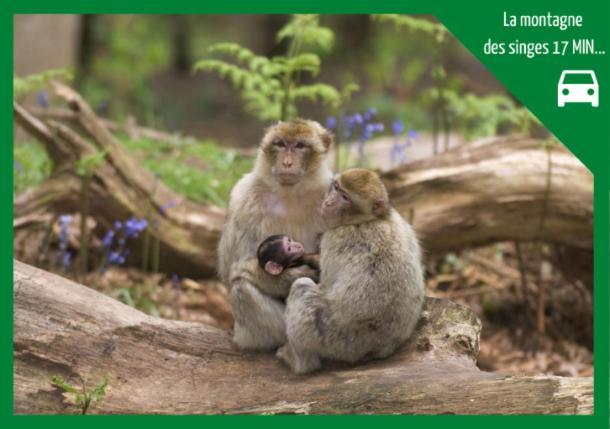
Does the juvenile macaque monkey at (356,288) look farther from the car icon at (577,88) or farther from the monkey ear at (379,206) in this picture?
the car icon at (577,88)

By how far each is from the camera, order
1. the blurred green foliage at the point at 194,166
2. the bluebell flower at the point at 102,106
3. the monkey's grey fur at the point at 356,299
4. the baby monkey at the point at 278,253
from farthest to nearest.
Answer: the blurred green foliage at the point at 194,166
the bluebell flower at the point at 102,106
the baby monkey at the point at 278,253
the monkey's grey fur at the point at 356,299

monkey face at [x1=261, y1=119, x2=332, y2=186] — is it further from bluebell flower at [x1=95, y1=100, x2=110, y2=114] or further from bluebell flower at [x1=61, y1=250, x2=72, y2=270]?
bluebell flower at [x1=95, y1=100, x2=110, y2=114]

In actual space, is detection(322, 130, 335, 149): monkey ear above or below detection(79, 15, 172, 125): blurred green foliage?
below

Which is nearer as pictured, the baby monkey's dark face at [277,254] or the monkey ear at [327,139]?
the baby monkey's dark face at [277,254]

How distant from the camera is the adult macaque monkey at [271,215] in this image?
20.6ft

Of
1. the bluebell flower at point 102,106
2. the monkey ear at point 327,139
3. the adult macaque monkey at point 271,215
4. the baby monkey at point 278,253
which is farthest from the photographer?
the bluebell flower at point 102,106

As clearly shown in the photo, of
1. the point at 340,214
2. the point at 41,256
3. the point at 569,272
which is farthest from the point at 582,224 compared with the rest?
the point at 41,256

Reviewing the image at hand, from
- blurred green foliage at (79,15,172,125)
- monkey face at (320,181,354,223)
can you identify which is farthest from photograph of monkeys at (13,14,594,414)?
blurred green foliage at (79,15,172,125)

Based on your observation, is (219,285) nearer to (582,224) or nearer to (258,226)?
(258,226)

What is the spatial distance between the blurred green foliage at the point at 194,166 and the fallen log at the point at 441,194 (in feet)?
2.37

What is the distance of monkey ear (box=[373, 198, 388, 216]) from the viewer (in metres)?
5.96

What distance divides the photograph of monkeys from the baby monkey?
2cm

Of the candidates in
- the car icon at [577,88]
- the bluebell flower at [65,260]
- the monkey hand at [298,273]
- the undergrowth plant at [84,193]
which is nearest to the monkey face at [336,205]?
the monkey hand at [298,273]

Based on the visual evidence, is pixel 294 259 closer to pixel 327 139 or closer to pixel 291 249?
pixel 291 249
